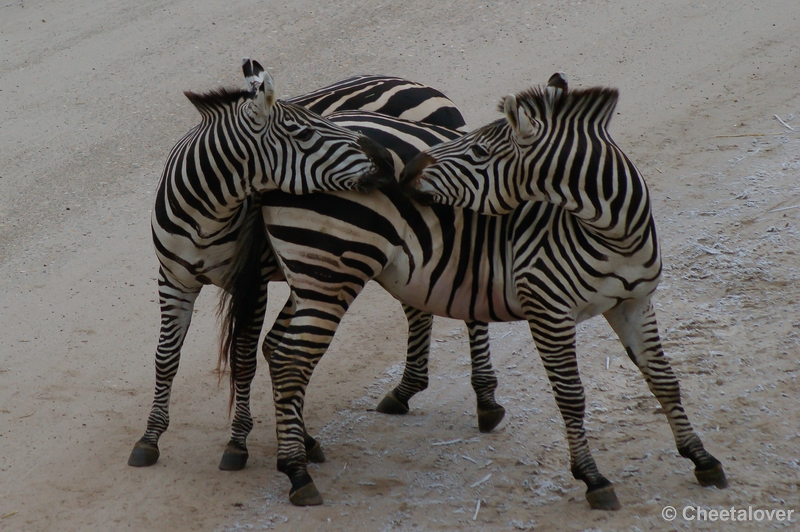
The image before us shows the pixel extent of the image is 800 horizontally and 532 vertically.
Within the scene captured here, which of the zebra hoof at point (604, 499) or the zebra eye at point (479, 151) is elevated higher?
the zebra eye at point (479, 151)

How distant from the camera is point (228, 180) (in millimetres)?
4348

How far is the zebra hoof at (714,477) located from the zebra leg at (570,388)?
50 cm

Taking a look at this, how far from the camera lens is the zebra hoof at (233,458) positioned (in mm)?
4938

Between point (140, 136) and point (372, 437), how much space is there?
5.23m

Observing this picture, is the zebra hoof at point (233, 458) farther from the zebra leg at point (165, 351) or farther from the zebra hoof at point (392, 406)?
the zebra hoof at point (392, 406)

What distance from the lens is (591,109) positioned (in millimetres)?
4191

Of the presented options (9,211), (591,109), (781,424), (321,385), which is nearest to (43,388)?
(321,385)

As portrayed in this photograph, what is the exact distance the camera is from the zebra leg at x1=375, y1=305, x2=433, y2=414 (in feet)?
18.2

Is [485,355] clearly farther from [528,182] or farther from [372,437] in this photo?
[528,182]

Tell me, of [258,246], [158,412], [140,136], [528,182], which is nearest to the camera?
[528,182]

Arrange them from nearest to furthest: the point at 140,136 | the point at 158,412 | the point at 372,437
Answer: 1. the point at 158,412
2. the point at 372,437
3. the point at 140,136

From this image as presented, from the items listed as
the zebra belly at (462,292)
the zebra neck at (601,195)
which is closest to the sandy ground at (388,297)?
the zebra belly at (462,292)

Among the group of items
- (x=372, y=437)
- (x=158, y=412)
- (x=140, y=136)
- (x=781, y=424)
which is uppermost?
(x=140, y=136)

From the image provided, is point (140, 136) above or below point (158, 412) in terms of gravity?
above
